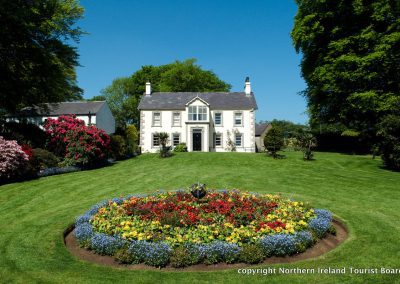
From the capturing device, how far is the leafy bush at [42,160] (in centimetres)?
2455

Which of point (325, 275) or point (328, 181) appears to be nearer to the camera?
point (325, 275)

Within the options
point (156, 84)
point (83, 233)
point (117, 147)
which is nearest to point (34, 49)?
point (117, 147)

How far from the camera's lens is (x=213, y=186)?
20.4 metres

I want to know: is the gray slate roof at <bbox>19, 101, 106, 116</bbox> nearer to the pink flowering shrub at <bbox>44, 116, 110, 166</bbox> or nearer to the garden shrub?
the pink flowering shrub at <bbox>44, 116, 110, 166</bbox>

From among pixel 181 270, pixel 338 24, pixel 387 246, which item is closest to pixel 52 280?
pixel 181 270

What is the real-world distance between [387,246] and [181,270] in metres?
6.34

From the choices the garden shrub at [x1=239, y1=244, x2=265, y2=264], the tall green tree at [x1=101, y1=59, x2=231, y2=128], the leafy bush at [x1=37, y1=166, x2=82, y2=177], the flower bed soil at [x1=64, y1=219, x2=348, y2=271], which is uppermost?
the tall green tree at [x1=101, y1=59, x2=231, y2=128]

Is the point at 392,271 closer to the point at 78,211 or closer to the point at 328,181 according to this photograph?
the point at 78,211

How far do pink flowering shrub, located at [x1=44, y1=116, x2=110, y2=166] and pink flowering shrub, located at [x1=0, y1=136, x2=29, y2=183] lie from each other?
5.84m

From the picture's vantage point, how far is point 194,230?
1094 cm

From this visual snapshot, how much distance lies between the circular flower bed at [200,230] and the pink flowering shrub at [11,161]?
34.8ft

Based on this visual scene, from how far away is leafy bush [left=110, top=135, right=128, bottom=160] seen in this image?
35.8 metres

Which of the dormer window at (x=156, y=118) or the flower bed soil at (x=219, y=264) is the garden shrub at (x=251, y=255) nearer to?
the flower bed soil at (x=219, y=264)

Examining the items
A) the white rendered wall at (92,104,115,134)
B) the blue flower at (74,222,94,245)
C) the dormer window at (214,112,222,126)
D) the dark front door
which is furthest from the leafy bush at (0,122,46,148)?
the white rendered wall at (92,104,115,134)
